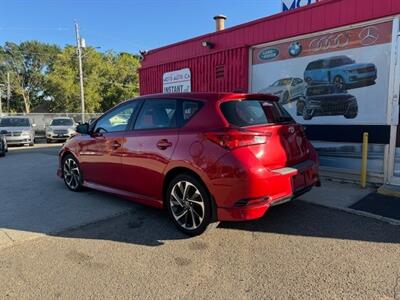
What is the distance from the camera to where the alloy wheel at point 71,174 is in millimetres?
6383

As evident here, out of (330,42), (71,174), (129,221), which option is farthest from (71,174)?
(330,42)

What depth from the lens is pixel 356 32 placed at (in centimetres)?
673

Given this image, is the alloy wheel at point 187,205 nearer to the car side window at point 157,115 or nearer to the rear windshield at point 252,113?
the car side window at point 157,115

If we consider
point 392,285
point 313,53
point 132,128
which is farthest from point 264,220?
point 313,53

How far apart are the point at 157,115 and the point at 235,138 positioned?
4.65 feet

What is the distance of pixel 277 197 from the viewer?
3.96 m

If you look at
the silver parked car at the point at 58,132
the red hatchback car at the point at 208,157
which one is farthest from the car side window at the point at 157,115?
the silver parked car at the point at 58,132

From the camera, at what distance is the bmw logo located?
7643 mm

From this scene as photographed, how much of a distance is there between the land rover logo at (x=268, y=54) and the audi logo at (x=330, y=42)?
35.6 inches

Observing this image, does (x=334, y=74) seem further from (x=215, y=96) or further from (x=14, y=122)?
(x=14, y=122)

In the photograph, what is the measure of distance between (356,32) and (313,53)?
3.06ft

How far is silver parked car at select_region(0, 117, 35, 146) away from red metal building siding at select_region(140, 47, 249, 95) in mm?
9015

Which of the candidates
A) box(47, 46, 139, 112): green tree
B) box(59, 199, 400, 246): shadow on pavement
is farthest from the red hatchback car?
box(47, 46, 139, 112): green tree

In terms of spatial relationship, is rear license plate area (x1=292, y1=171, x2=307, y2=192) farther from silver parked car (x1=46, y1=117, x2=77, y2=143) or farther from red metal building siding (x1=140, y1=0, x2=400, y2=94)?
silver parked car (x1=46, y1=117, x2=77, y2=143)
